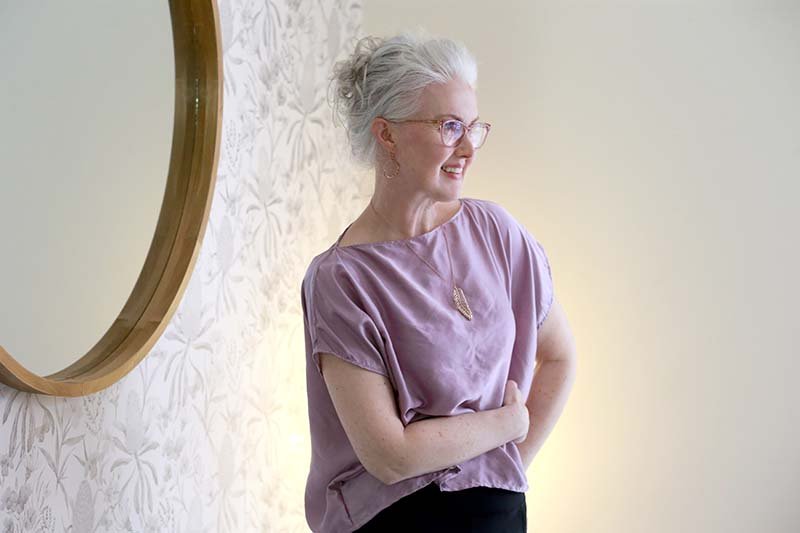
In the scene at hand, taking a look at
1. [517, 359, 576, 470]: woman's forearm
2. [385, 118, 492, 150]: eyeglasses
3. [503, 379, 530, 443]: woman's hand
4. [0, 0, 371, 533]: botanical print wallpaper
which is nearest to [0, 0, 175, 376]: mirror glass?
[0, 0, 371, 533]: botanical print wallpaper

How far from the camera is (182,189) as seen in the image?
178 centimetres

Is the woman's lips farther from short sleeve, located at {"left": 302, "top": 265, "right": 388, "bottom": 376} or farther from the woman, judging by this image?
short sleeve, located at {"left": 302, "top": 265, "right": 388, "bottom": 376}

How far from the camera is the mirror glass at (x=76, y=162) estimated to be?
1.34 meters

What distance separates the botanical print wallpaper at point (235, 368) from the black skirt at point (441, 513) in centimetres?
44

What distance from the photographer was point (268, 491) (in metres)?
2.26

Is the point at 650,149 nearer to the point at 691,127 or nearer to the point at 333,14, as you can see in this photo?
the point at 691,127

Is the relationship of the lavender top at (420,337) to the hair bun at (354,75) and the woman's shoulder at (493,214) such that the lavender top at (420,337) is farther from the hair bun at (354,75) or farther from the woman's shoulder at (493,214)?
the hair bun at (354,75)

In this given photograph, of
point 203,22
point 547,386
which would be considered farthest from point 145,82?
point 547,386

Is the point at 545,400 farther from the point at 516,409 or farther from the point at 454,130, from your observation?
the point at 454,130

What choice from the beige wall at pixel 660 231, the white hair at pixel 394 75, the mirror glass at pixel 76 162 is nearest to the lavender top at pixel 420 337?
the white hair at pixel 394 75

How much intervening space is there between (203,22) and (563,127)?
3.37 ft

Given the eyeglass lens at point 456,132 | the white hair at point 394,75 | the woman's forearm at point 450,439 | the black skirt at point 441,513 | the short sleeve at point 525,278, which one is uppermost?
the white hair at point 394,75

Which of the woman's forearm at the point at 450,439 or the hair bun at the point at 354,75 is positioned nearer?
the woman's forearm at the point at 450,439

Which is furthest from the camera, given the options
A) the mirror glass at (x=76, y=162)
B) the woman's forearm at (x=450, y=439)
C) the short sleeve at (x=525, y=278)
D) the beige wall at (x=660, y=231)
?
the beige wall at (x=660, y=231)
